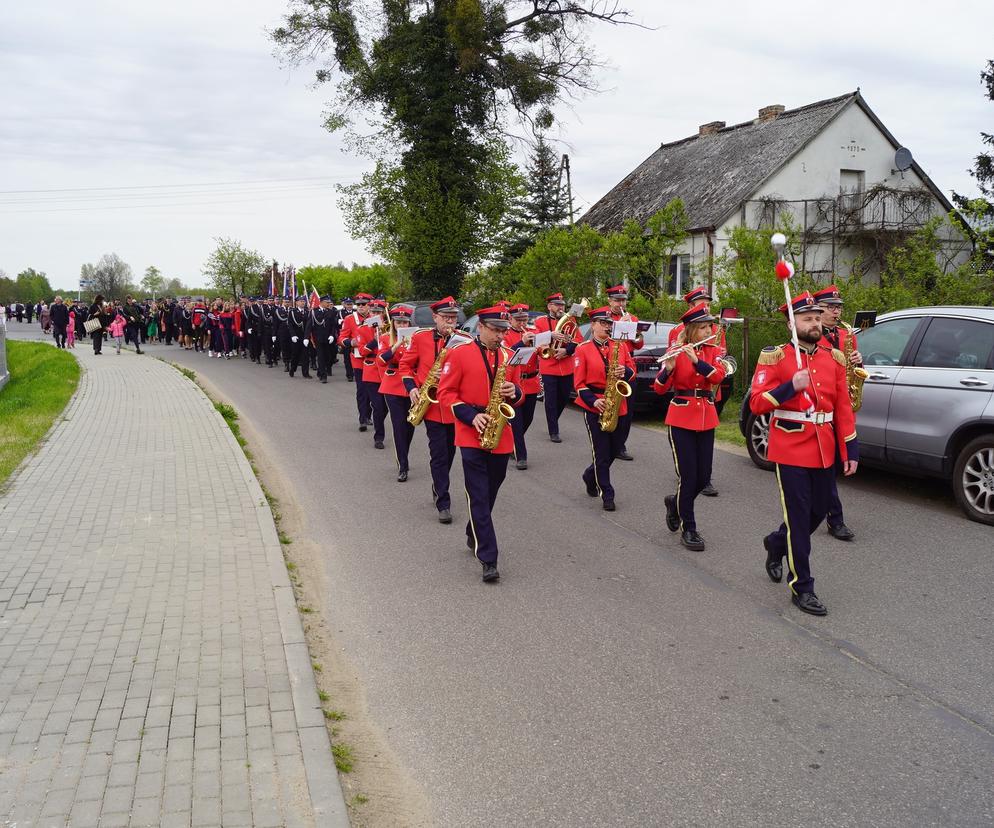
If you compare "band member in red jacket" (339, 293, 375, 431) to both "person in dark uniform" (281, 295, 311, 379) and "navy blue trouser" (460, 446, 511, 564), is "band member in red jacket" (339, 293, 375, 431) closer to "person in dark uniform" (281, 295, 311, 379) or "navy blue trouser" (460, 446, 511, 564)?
"navy blue trouser" (460, 446, 511, 564)

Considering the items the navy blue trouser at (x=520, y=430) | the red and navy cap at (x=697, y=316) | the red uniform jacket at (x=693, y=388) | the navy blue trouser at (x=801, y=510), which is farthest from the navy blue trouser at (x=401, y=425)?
the navy blue trouser at (x=801, y=510)

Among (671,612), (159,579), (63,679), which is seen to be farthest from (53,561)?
(671,612)

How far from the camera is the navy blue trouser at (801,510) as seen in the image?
18.7 feet

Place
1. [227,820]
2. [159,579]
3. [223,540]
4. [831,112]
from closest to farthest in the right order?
[227,820] → [159,579] → [223,540] → [831,112]

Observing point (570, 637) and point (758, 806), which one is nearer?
point (758, 806)

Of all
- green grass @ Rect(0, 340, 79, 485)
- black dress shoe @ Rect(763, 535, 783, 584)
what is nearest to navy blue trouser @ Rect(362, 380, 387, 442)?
green grass @ Rect(0, 340, 79, 485)

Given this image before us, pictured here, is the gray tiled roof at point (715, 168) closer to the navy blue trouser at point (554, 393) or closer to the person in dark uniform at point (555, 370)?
the person in dark uniform at point (555, 370)

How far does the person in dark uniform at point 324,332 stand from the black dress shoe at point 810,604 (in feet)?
54.6

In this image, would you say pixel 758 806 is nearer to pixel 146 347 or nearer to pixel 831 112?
pixel 831 112

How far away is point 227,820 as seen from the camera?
10.9ft

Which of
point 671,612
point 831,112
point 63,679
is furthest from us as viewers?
point 831,112

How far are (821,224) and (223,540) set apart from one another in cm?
3068

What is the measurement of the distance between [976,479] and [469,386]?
15.4ft

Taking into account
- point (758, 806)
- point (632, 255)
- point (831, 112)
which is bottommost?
point (758, 806)
